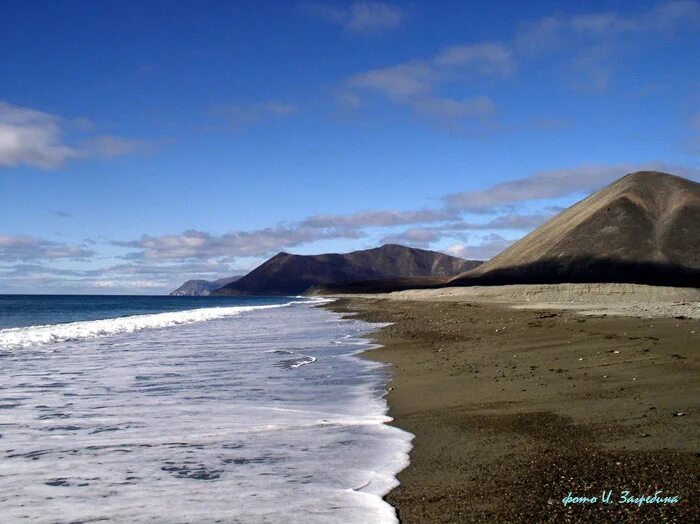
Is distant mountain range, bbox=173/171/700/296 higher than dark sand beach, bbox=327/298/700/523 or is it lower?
higher

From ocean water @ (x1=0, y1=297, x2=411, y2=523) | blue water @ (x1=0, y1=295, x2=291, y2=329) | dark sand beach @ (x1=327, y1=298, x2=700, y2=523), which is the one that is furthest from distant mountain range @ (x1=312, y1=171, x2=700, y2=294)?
ocean water @ (x1=0, y1=297, x2=411, y2=523)

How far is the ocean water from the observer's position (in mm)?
5164

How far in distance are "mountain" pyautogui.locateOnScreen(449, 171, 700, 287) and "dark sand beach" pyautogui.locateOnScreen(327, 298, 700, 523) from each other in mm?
94137

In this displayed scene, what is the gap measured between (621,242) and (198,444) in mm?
118494

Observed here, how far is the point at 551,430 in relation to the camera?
7.27 meters

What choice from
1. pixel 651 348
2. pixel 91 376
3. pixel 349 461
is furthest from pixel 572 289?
pixel 349 461

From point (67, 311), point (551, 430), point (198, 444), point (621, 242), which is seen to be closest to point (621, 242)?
point (621, 242)

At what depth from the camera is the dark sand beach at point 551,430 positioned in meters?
Answer: 4.81

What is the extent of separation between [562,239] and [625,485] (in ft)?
414

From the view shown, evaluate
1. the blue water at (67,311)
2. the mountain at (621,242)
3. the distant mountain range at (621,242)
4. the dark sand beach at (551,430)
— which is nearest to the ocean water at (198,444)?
the dark sand beach at (551,430)

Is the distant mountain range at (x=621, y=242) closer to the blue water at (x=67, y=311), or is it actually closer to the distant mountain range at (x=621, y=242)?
the distant mountain range at (x=621, y=242)

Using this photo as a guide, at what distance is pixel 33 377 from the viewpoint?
13.9 m

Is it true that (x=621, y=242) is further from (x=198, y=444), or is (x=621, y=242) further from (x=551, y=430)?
(x=198, y=444)

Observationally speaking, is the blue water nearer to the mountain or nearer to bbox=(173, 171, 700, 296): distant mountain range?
bbox=(173, 171, 700, 296): distant mountain range
